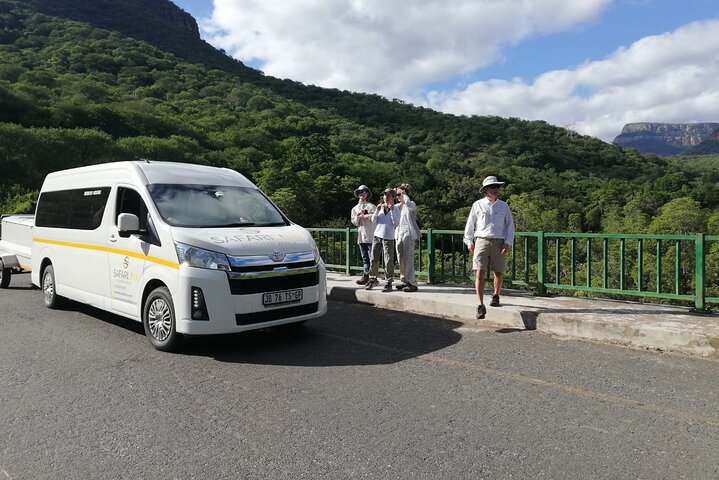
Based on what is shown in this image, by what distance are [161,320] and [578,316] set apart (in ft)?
16.5

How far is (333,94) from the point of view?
110 meters

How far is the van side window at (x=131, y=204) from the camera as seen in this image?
622 centimetres

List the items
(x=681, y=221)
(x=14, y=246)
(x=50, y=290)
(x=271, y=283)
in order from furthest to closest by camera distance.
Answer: (x=681, y=221)
(x=14, y=246)
(x=50, y=290)
(x=271, y=283)

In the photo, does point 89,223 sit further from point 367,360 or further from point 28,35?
point 28,35

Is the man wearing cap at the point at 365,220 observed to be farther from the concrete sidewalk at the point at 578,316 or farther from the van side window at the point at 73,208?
the van side window at the point at 73,208

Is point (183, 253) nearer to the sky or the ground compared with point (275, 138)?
nearer to the ground

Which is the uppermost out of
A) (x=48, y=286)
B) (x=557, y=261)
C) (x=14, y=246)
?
(x=14, y=246)

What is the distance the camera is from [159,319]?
19.2ft

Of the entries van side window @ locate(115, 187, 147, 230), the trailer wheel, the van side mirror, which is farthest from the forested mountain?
the van side mirror

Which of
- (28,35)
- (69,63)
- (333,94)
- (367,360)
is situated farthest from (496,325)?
(333,94)

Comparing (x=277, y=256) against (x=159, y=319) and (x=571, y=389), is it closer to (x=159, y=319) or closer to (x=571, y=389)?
(x=159, y=319)

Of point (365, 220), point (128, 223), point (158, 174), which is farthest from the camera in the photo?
point (365, 220)

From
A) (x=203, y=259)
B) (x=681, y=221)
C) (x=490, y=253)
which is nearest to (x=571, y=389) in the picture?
(x=490, y=253)

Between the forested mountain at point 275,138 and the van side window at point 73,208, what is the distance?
74.8 ft
